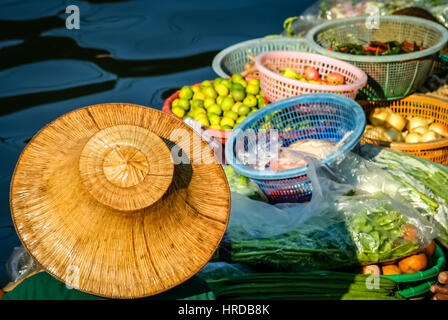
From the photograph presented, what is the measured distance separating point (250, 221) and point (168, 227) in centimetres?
121

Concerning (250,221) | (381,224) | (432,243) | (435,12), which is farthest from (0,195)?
(435,12)

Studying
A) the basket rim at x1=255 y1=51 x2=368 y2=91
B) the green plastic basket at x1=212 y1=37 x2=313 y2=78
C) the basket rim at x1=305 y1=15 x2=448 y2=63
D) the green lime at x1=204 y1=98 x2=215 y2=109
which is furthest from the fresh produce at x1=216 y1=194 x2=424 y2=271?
the green plastic basket at x1=212 y1=37 x2=313 y2=78

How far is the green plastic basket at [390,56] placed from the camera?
330 cm

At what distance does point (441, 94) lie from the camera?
149 inches

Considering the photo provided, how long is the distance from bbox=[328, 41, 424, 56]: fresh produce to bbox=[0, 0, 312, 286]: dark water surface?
1760 millimetres

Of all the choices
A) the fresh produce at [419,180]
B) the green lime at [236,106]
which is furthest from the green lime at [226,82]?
the fresh produce at [419,180]

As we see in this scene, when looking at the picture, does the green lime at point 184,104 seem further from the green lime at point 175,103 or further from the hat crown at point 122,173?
the hat crown at point 122,173

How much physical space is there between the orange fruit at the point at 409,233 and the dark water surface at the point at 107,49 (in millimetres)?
2823

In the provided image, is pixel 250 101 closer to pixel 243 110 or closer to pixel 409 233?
pixel 243 110

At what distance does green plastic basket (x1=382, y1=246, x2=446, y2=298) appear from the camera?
7.44ft

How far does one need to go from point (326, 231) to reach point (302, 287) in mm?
353

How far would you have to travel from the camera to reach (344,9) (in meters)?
5.08

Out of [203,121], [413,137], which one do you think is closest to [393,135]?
[413,137]

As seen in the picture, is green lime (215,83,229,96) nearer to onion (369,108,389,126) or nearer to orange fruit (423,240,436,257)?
onion (369,108,389,126)
